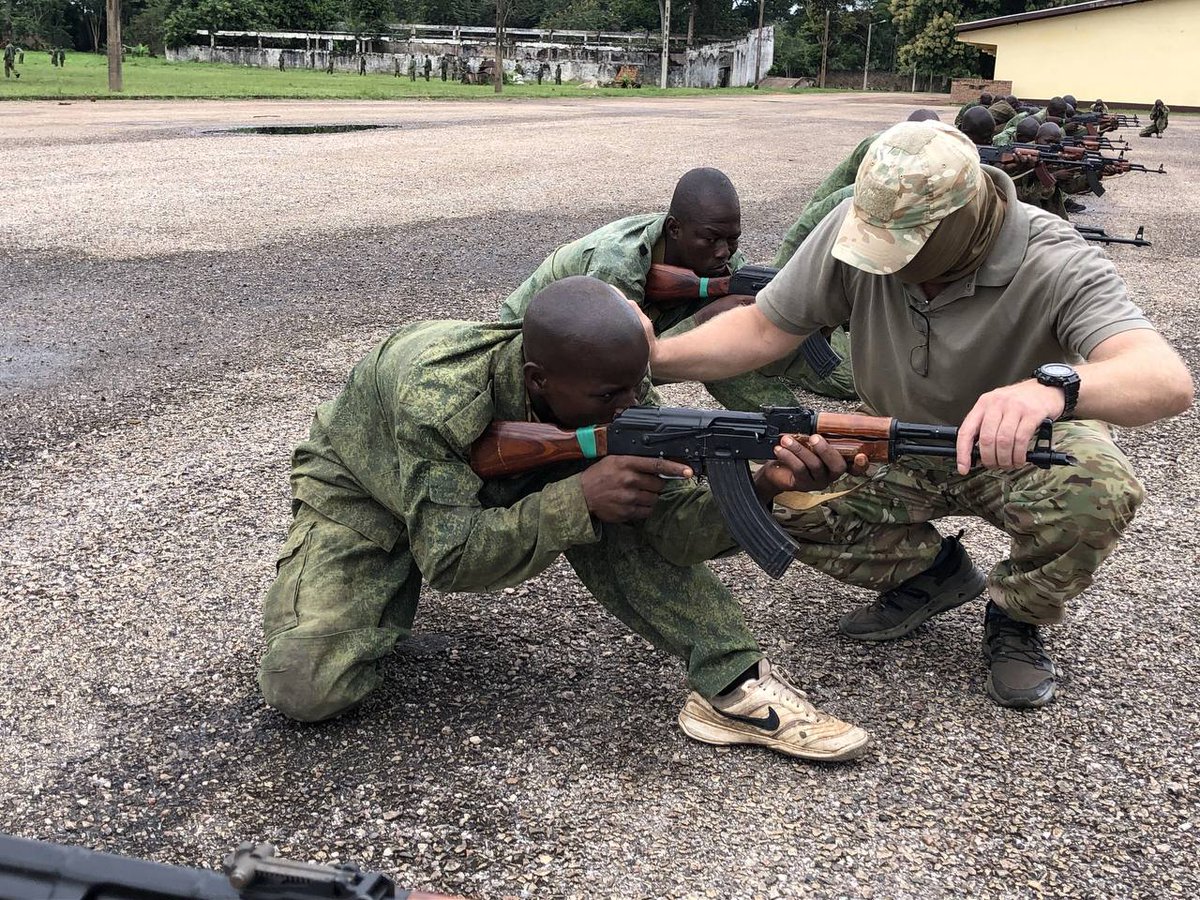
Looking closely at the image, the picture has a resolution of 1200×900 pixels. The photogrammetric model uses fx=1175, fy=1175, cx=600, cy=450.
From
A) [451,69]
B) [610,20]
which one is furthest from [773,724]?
[610,20]

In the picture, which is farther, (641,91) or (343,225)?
(641,91)

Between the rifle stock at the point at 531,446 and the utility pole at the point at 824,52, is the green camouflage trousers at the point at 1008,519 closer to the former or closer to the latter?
the rifle stock at the point at 531,446

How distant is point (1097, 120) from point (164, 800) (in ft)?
60.1

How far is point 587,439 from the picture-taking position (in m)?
2.97

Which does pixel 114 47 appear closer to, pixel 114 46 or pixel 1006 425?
pixel 114 46

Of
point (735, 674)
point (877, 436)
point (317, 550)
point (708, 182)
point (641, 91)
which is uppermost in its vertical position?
point (641, 91)

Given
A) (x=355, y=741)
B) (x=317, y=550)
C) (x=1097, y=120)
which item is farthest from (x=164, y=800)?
(x=1097, y=120)

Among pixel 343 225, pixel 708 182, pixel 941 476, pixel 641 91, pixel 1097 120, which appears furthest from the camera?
pixel 641 91

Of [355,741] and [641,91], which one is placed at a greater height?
[641,91]

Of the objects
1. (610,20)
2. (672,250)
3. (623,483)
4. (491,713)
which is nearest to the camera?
(623,483)

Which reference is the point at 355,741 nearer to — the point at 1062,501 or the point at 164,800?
the point at 164,800

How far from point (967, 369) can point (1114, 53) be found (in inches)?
1821

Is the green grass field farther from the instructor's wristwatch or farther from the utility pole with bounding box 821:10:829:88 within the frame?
the utility pole with bounding box 821:10:829:88

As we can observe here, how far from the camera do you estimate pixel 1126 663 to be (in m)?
3.62
